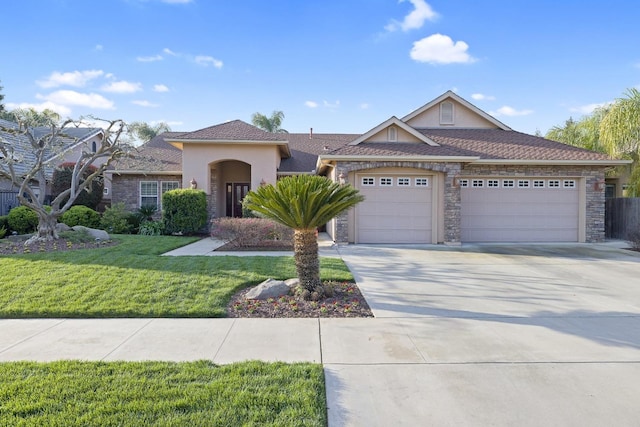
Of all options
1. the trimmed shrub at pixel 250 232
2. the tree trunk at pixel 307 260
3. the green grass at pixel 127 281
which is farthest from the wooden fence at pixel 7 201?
the tree trunk at pixel 307 260

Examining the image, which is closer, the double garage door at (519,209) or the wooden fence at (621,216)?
the double garage door at (519,209)

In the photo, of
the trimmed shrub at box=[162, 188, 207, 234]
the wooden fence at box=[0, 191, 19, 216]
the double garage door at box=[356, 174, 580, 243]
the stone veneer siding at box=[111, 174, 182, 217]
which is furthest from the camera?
the stone veneer siding at box=[111, 174, 182, 217]

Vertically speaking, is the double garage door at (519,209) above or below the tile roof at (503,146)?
below

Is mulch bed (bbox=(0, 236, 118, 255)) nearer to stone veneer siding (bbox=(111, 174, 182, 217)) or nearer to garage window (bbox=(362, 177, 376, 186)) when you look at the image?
stone veneer siding (bbox=(111, 174, 182, 217))

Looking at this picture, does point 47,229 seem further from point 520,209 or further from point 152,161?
point 520,209

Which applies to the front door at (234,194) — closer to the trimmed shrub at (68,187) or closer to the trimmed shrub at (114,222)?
the trimmed shrub at (114,222)

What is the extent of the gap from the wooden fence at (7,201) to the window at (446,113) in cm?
1919

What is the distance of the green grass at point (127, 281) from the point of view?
5.73m

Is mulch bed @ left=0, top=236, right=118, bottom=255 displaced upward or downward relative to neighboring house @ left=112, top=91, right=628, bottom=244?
downward

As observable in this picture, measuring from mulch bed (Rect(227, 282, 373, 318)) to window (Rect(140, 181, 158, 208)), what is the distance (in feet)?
Answer: 42.9

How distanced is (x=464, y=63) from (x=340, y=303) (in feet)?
46.7

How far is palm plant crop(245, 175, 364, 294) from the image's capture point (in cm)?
635

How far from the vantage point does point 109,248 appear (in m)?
10.6

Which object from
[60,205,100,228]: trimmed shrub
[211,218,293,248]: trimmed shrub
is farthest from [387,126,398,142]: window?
[60,205,100,228]: trimmed shrub
